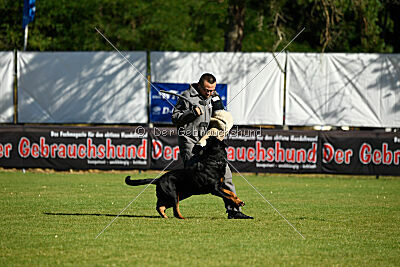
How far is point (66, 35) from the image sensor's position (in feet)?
119

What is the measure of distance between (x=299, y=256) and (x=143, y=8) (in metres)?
30.9

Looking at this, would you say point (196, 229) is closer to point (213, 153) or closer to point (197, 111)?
point (213, 153)

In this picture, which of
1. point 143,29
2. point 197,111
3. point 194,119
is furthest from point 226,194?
point 143,29

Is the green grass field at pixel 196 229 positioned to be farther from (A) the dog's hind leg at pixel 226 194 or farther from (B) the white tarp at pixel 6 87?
(B) the white tarp at pixel 6 87

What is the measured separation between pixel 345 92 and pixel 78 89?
8848mm

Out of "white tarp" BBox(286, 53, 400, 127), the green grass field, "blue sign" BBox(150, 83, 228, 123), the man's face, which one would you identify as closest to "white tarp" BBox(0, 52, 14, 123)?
"blue sign" BBox(150, 83, 228, 123)

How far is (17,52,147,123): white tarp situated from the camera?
2288 cm

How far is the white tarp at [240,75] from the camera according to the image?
885 inches

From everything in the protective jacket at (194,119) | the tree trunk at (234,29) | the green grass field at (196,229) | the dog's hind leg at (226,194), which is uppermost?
the tree trunk at (234,29)

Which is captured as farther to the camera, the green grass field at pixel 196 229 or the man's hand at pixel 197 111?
the man's hand at pixel 197 111

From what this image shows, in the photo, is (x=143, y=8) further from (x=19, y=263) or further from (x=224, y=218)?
(x=19, y=263)

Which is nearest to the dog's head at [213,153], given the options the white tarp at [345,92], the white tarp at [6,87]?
the white tarp at [345,92]

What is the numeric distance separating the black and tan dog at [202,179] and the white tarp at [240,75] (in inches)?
496

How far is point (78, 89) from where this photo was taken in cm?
2298
